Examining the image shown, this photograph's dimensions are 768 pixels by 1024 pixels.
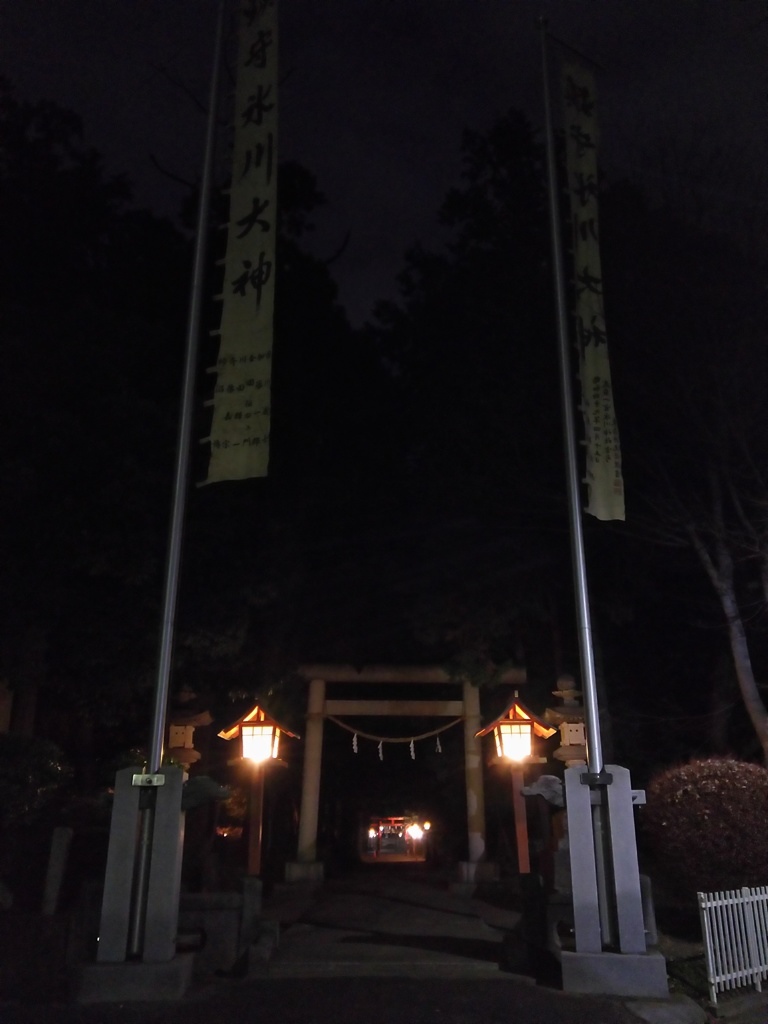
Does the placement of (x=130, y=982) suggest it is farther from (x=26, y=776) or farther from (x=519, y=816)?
(x=519, y=816)

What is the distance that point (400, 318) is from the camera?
2003 cm

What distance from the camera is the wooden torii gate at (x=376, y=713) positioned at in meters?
17.5

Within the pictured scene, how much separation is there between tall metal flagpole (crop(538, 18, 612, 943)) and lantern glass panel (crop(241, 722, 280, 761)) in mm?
7610

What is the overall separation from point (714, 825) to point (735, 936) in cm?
200

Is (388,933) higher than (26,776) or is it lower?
lower

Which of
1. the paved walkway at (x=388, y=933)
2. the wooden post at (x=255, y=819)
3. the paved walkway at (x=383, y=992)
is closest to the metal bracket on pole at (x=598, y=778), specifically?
the paved walkway at (x=383, y=992)

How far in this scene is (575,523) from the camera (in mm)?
9281

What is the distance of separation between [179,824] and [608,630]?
1266 cm

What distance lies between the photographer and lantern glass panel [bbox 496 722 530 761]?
15148 millimetres

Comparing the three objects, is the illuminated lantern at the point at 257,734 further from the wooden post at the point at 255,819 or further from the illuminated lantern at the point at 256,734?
the wooden post at the point at 255,819

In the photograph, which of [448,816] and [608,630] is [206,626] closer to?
[608,630]

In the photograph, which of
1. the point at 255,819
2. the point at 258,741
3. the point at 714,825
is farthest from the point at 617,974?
the point at 255,819

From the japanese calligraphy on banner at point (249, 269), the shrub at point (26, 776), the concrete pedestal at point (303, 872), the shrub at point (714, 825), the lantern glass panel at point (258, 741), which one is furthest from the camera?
the concrete pedestal at point (303, 872)

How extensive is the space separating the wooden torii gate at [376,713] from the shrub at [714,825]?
301 inches
